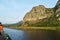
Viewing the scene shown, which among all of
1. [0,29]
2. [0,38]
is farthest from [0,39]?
[0,29]

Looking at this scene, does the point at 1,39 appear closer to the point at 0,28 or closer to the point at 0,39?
the point at 0,39

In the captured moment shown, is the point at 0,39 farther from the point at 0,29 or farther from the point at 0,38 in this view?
the point at 0,29

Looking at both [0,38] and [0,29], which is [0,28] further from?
[0,38]

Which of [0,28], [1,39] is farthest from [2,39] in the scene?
[0,28]

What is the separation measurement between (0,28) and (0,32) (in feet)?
0.73

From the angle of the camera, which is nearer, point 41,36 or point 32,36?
point 41,36

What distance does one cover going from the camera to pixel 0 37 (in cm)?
962

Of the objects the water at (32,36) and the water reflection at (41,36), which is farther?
the water reflection at (41,36)

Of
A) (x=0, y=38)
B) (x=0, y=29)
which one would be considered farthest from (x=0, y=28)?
(x=0, y=38)

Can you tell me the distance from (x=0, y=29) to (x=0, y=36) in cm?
43

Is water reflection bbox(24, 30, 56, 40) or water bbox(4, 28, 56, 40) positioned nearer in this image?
water bbox(4, 28, 56, 40)

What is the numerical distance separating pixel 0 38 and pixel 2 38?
7.2 inches

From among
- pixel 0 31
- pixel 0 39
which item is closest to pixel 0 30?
pixel 0 31

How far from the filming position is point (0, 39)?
9477 mm
